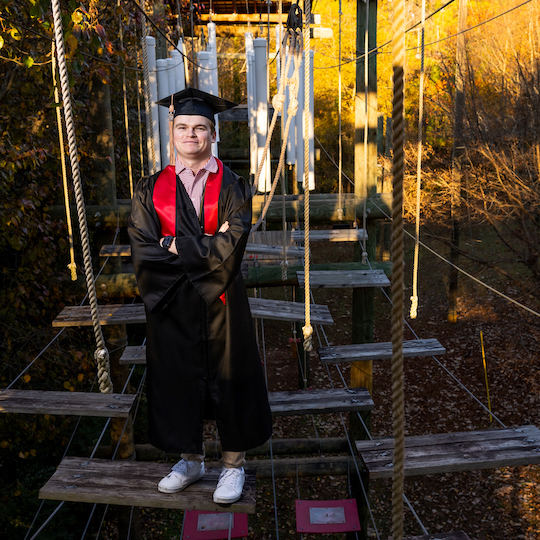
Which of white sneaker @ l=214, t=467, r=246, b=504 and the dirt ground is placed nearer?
white sneaker @ l=214, t=467, r=246, b=504

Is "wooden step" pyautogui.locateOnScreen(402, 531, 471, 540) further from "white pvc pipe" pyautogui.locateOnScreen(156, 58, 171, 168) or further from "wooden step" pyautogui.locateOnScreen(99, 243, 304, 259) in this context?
"white pvc pipe" pyautogui.locateOnScreen(156, 58, 171, 168)

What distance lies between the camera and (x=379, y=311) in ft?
42.3

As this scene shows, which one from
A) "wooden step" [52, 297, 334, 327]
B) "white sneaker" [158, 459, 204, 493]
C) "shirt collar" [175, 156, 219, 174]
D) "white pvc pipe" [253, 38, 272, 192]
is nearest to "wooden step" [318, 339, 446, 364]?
"wooden step" [52, 297, 334, 327]

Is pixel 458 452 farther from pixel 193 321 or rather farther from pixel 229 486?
pixel 193 321

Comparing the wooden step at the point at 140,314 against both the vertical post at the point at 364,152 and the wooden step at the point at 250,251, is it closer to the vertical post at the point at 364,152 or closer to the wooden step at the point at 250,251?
the wooden step at the point at 250,251

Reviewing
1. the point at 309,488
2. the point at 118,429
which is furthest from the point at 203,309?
the point at 309,488

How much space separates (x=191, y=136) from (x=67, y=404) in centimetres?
174

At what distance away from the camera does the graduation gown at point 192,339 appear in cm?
254

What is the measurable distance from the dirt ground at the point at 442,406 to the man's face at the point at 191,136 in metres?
2.88

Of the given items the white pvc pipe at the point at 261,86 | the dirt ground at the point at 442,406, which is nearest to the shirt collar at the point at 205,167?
the dirt ground at the point at 442,406

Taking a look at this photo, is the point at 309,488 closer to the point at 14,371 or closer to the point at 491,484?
the point at 491,484

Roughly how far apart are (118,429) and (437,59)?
494 inches

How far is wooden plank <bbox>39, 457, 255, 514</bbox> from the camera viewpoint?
2553 mm

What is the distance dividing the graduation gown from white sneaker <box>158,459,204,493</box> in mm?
102
